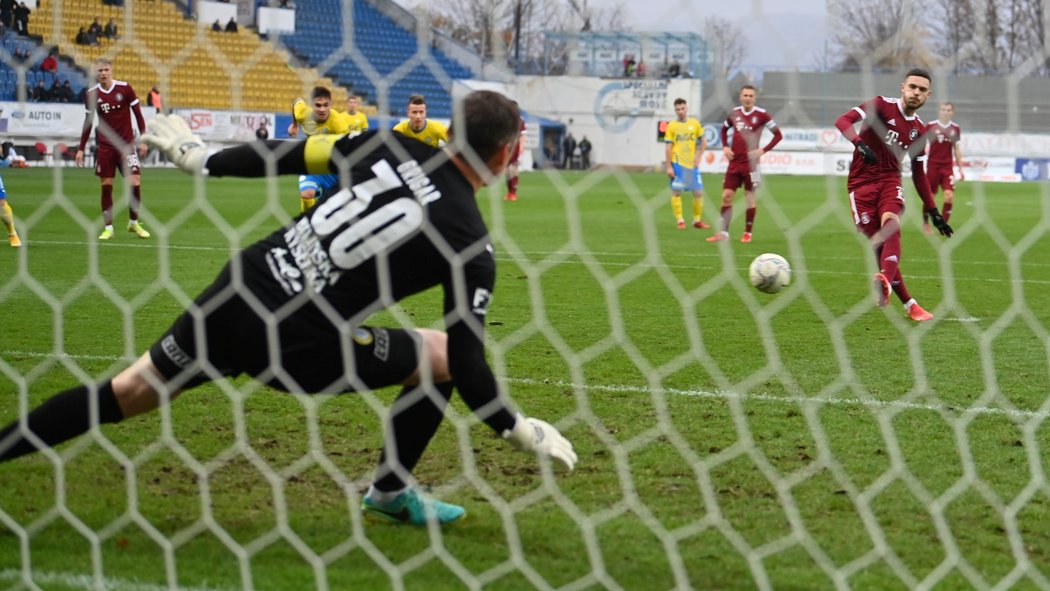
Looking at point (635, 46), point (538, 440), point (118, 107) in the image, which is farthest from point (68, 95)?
point (538, 440)

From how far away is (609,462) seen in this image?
14.6 ft

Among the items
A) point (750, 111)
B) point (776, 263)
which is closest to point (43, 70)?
point (750, 111)

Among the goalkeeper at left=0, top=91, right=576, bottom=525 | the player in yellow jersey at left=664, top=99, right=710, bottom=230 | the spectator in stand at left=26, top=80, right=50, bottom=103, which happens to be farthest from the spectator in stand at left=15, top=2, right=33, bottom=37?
the player in yellow jersey at left=664, top=99, right=710, bottom=230

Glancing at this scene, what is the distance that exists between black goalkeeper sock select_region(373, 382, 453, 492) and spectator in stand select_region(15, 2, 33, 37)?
3277 mm

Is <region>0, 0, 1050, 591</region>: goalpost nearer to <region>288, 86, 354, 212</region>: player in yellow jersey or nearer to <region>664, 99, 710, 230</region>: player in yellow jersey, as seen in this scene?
<region>288, 86, 354, 212</region>: player in yellow jersey

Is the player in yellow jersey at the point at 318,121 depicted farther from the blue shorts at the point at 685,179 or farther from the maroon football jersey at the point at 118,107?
the blue shorts at the point at 685,179

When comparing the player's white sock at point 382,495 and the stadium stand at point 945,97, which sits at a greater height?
the stadium stand at point 945,97

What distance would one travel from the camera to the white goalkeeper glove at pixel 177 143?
3580mm

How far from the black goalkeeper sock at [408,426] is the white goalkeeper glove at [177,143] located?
36.4 inches

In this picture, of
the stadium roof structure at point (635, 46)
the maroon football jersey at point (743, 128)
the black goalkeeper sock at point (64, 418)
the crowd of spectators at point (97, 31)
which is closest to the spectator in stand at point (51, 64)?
the crowd of spectators at point (97, 31)

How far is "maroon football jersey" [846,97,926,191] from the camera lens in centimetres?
835

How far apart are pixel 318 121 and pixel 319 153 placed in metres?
8.24

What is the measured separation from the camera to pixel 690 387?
5.70m

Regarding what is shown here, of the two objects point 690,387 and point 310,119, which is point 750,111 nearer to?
point 310,119
